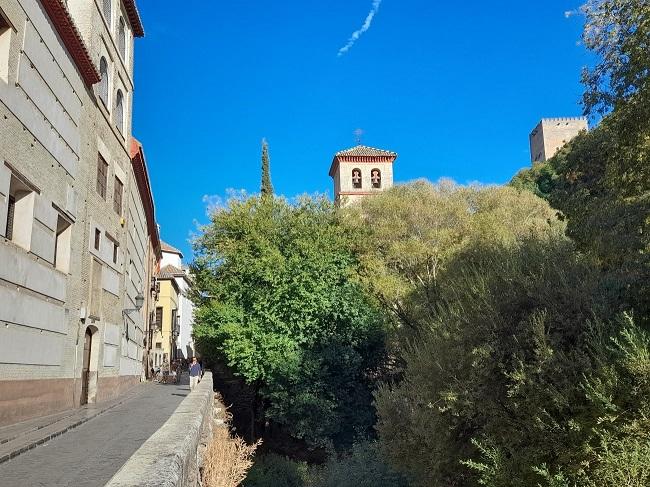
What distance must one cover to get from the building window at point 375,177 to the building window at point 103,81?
39935mm

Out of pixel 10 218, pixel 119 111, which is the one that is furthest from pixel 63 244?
pixel 119 111

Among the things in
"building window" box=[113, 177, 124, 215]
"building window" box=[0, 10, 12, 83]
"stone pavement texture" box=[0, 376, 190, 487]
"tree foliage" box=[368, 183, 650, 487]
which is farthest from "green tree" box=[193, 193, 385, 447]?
"building window" box=[0, 10, 12, 83]

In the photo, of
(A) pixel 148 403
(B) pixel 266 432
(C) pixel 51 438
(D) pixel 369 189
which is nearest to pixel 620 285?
(C) pixel 51 438

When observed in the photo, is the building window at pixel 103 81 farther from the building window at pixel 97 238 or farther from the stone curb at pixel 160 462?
the stone curb at pixel 160 462

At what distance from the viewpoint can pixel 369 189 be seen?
185 feet

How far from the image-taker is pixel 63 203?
1377 cm

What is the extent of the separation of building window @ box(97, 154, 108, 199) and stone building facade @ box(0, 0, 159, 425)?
0.10 ft

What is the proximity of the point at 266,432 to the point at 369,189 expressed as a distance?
31668 millimetres

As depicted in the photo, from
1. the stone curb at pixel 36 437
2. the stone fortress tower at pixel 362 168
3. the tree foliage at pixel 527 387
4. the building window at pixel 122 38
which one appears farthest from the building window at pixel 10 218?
the stone fortress tower at pixel 362 168

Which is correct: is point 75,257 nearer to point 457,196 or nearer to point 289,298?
point 289,298

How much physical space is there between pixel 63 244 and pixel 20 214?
9.31ft

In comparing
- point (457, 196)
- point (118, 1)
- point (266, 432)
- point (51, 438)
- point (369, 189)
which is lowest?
point (266, 432)

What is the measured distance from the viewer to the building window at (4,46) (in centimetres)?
1050

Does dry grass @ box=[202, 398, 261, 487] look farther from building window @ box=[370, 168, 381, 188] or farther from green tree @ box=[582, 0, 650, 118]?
building window @ box=[370, 168, 381, 188]
